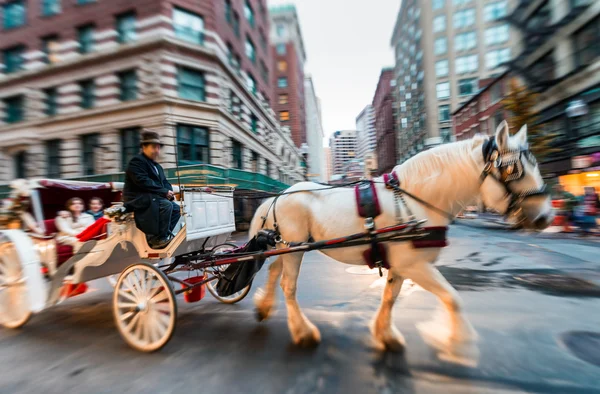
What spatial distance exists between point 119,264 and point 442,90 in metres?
43.9

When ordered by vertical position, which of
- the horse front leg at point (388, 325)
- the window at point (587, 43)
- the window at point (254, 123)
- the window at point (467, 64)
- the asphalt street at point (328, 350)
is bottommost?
the asphalt street at point (328, 350)

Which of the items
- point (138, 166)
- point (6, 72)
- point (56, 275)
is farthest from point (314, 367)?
point (6, 72)

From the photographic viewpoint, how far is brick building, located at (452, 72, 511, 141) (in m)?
22.7

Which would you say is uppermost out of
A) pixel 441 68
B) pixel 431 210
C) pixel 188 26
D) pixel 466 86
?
pixel 441 68

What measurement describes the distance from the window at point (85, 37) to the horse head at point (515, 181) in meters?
20.1

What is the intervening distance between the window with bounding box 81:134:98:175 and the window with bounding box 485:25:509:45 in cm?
4378

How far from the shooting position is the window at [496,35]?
37.0 m

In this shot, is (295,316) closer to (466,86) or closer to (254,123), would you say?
(254,123)

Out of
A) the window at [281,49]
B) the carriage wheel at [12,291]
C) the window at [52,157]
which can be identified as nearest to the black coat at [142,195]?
the carriage wheel at [12,291]

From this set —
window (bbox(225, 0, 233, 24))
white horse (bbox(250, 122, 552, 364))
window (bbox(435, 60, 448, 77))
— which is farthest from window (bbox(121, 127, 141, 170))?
window (bbox(435, 60, 448, 77))

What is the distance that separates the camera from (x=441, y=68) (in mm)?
39750

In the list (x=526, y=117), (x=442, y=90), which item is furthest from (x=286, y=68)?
(x=526, y=117)

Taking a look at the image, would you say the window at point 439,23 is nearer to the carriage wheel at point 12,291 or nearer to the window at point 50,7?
the window at point 50,7

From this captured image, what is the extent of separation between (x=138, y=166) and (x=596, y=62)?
19.6m
